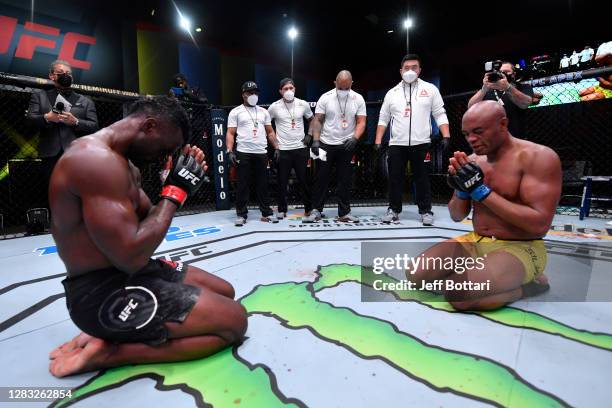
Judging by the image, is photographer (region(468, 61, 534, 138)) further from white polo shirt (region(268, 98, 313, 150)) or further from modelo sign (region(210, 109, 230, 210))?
modelo sign (region(210, 109, 230, 210))

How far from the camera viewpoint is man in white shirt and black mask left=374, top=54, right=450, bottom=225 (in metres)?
3.41

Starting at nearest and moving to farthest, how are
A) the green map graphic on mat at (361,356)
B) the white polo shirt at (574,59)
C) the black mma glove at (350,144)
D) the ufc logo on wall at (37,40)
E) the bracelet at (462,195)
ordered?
1. the green map graphic on mat at (361,356)
2. the bracelet at (462,195)
3. the black mma glove at (350,144)
4. the ufc logo on wall at (37,40)
5. the white polo shirt at (574,59)

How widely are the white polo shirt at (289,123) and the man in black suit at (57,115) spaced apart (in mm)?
1887

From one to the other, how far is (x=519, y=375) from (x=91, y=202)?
4.58 ft

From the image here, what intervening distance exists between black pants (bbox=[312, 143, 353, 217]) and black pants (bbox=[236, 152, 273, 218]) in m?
0.62

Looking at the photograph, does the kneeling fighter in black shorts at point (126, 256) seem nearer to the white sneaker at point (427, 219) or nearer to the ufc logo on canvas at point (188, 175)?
the ufc logo on canvas at point (188, 175)

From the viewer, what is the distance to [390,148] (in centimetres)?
353

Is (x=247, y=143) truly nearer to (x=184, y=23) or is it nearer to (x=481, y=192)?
(x=481, y=192)

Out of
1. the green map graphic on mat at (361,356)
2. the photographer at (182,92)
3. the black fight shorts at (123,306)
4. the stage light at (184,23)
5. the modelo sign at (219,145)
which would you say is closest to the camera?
the green map graphic on mat at (361,356)

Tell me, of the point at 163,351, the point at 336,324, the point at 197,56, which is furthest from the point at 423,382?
the point at 197,56

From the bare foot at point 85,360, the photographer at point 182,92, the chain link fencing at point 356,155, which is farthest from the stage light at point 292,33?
the bare foot at point 85,360

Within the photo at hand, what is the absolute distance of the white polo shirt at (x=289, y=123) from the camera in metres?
3.83

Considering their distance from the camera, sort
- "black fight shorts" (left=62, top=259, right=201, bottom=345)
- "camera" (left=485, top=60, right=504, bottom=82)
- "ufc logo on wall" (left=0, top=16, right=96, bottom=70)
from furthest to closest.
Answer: "ufc logo on wall" (left=0, top=16, right=96, bottom=70) < "camera" (left=485, top=60, right=504, bottom=82) < "black fight shorts" (left=62, top=259, right=201, bottom=345)

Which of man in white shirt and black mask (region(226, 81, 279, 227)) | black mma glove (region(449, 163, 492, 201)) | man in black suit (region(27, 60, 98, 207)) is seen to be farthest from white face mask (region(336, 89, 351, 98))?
man in black suit (region(27, 60, 98, 207))
